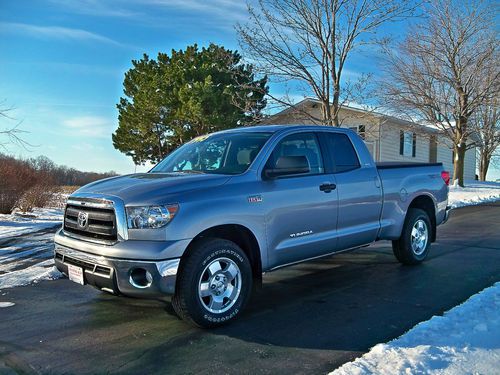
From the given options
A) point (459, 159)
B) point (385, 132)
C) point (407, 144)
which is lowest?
point (459, 159)

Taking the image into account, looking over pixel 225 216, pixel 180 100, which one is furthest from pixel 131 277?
pixel 180 100

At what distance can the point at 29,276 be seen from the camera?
243 inches

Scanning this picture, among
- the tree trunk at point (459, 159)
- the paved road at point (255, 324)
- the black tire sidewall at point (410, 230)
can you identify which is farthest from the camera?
the tree trunk at point (459, 159)

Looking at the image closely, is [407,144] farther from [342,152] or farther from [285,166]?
[285,166]

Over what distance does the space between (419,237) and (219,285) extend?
376 centimetres

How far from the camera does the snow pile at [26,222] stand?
10493mm

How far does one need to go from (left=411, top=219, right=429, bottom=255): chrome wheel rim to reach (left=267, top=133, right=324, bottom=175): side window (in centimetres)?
217

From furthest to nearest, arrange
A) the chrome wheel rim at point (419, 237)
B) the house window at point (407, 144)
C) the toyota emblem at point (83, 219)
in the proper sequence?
1. the house window at point (407, 144)
2. the chrome wheel rim at point (419, 237)
3. the toyota emblem at point (83, 219)

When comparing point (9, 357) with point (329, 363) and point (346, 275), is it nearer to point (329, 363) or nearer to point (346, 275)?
point (329, 363)

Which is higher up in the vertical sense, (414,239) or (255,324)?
(414,239)

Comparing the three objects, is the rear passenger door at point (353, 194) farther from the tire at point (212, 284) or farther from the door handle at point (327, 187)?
the tire at point (212, 284)

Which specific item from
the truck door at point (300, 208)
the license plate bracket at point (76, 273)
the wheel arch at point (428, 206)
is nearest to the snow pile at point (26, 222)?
the license plate bracket at point (76, 273)

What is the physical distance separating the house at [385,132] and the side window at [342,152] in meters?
12.9

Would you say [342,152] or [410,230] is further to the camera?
[410,230]
